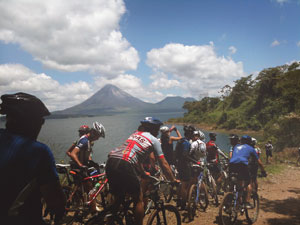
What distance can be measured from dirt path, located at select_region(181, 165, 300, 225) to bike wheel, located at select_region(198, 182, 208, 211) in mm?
210

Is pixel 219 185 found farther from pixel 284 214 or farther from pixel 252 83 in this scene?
pixel 252 83

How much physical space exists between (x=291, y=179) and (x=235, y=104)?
3140 inches

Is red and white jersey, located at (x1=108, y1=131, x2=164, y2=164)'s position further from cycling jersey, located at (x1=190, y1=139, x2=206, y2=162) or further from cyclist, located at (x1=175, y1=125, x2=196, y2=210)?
cycling jersey, located at (x1=190, y1=139, x2=206, y2=162)

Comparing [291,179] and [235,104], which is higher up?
[235,104]

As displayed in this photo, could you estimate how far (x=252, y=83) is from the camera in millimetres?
82438

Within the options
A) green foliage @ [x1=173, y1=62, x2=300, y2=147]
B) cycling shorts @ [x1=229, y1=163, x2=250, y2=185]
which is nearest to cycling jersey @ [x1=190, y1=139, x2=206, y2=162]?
cycling shorts @ [x1=229, y1=163, x2=250, y2=185]

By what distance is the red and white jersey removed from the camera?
339 centimetres

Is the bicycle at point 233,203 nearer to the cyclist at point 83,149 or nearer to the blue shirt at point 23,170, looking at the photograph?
the cyclist at point 83,149

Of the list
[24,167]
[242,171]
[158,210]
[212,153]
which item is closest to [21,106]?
[24,167]

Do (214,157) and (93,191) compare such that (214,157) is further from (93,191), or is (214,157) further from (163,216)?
(93,191)

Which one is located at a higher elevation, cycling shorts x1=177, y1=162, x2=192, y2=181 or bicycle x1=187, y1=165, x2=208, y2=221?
cycling shorts x1=177, y1=162, x2=192, y2=181

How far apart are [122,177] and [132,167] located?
0.22m

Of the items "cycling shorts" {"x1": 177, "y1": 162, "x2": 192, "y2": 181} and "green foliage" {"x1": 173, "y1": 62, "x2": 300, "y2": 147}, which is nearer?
"cycling shorts" {"x1": 177, "y1": 162, "x2": 192, "y2": 181}

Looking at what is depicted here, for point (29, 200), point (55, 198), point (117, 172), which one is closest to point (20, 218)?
point (29, 200)
